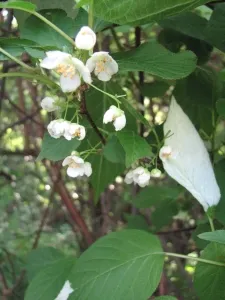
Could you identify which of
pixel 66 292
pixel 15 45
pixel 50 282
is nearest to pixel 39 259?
pixel 50 282

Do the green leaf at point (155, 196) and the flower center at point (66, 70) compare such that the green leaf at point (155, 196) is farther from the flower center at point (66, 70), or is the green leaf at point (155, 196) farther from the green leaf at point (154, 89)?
the flower center at point (66, 70)

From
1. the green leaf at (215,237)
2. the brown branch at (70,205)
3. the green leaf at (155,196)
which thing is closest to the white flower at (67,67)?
the green leaf at (215,237)

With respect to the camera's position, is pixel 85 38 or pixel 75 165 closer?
pixel 85 38

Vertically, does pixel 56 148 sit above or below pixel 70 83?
below

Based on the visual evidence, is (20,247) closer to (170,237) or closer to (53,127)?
(170,237)

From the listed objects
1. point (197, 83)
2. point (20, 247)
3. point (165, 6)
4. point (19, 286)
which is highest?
point (165, 6)

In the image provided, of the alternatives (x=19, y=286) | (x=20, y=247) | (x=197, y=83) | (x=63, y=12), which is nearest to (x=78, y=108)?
(x=63, y=12)

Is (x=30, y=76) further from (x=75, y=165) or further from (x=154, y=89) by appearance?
(x=154, y=89)

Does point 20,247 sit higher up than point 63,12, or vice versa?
point 63,12
